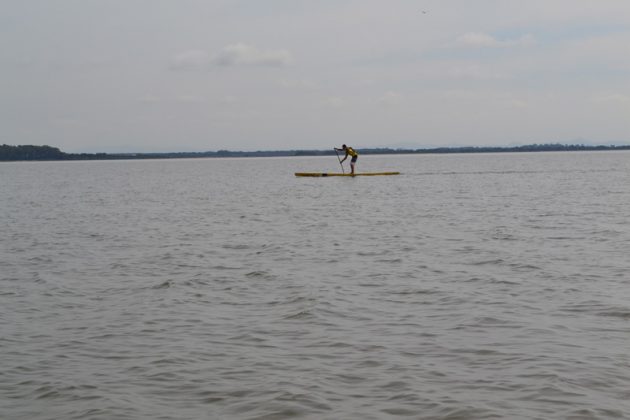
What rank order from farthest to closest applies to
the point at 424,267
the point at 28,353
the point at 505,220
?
the point at 505,220 < the point at 424,267 < the point at 28,353

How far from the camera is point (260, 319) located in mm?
11219

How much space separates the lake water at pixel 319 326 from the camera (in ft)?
25.0

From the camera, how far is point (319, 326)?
10695 mm

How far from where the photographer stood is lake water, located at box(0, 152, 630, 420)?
762 centimetres

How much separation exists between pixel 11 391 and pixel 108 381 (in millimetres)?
1022

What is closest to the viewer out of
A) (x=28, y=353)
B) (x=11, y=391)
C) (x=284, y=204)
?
(x=11, y=391)

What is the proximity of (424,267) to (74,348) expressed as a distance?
27.3ft

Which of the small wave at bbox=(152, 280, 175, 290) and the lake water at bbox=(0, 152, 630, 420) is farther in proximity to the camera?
the small wave at bbox=(152, 280, 175, 290)

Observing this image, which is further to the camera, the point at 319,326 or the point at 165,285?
the point at 165,285

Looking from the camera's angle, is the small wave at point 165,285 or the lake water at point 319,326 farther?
the small wave at point 165,285

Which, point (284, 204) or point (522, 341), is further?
point (284, 204)

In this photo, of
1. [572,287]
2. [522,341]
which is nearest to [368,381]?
[522,341]

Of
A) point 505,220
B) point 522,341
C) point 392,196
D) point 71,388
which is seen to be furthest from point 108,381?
point 392,196

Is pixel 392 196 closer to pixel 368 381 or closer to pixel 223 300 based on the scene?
pixel 223 300
